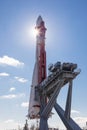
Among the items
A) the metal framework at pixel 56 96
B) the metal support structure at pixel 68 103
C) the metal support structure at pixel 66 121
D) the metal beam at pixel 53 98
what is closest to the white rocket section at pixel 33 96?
the metal framework at pixel 56 96

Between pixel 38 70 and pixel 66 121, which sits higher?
pixel 38 70

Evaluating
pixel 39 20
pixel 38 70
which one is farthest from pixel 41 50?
pixel 39 20

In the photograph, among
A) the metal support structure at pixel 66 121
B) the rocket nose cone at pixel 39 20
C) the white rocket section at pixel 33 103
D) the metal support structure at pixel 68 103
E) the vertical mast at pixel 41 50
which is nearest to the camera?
the metal support structure at pixel 66 121

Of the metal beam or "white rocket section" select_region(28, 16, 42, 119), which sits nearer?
the metal beam

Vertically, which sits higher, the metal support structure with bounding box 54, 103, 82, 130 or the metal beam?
the metal beam

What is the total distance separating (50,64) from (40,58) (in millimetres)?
9053

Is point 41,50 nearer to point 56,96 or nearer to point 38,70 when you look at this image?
point 38,70

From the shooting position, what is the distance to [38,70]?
65688 millimetres

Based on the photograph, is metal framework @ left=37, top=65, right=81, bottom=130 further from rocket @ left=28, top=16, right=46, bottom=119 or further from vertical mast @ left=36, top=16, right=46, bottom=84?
vertical mast @ left=36, top=16, right=46, bottom=84

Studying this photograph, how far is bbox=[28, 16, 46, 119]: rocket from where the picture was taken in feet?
210

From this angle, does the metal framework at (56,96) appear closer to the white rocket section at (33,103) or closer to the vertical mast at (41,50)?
the white rocket section at (33,103)

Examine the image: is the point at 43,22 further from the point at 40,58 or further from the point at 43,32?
the point at 40,58

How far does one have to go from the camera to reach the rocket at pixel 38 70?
210ft

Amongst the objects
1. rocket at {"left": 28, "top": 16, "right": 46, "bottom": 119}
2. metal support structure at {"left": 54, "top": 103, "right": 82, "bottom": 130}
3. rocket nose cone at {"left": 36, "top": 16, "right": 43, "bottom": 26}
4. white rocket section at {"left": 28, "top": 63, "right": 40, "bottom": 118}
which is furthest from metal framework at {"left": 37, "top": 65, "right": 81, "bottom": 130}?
rocket nose cone at {"left": 36, "top": 16, "right": 43, "bottom": 26}
